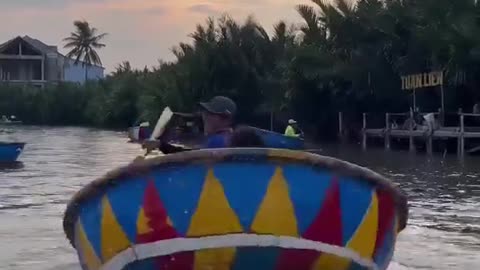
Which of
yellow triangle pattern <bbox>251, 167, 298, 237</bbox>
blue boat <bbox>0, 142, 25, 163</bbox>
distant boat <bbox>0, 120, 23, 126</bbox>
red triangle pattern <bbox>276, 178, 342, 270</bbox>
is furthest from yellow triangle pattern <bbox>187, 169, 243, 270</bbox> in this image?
distant boat <bbox>0, 120, 23, 126</bbox>

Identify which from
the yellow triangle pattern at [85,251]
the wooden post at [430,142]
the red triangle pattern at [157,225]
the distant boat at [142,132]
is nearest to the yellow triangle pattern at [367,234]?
the red triangle pattern at [157,225]

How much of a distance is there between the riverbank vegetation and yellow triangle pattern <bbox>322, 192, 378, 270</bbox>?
1072 inches

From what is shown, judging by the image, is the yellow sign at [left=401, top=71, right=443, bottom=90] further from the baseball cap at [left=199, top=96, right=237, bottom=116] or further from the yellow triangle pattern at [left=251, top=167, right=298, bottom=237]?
the yellow triangle pattern at [left=251, top=167, right=298, bottom=237]

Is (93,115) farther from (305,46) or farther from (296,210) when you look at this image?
(296,210)

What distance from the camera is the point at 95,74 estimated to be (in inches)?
4537

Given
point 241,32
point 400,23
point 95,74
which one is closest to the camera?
point 400,23

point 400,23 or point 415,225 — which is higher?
point 400,23

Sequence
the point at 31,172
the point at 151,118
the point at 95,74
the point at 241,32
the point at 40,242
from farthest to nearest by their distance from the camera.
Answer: the point at 95,74 → the point at 151,118 → the point at 241,32 → the point at 31,172 → the point at 40,242

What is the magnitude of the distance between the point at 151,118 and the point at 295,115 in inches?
502

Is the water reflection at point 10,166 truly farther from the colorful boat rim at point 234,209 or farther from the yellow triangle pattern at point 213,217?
the yellow triangle pattern at point 213,217

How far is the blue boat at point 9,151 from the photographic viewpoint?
83.8 feet

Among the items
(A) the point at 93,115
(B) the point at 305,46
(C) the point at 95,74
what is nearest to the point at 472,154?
(B) the point at 305,46

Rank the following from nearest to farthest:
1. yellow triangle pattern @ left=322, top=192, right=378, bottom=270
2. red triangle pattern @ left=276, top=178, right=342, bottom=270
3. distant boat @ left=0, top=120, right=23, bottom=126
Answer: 1. red triangle pattern @ left=276, top=178, right=342, bottom=270
2. yellow triangle pattern @ left=322, top=192, right=378, bottom=270
3. distant boat @ left=0, top=120, right=23, bottom=126

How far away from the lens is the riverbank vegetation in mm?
34969
